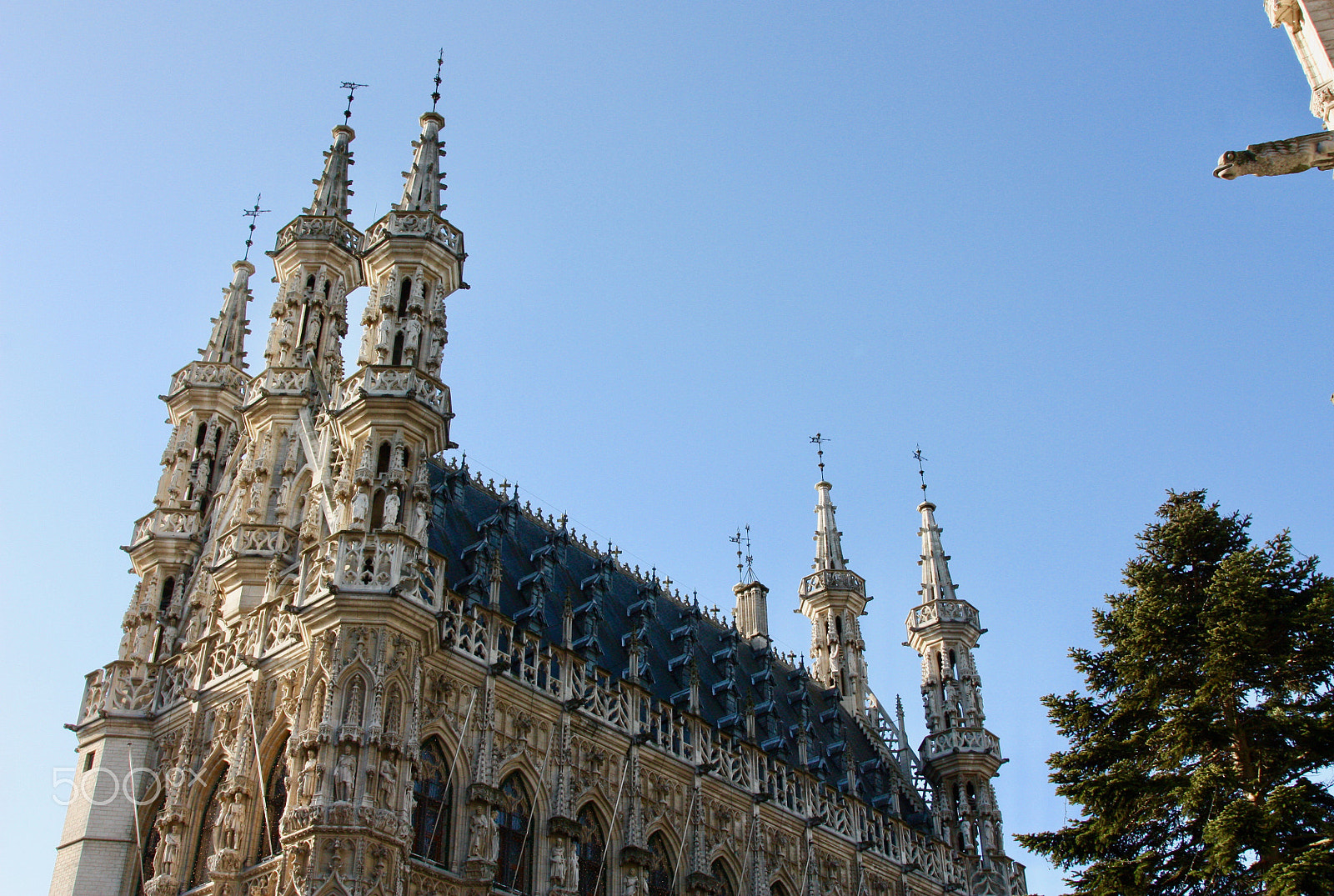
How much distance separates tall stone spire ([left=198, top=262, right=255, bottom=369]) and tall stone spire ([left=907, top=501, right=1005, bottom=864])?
2458 cm

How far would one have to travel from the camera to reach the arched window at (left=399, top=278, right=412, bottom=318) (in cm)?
3023

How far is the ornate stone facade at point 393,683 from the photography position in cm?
2505

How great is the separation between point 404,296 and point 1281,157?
20.8 metres

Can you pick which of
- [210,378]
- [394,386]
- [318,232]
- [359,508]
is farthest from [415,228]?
[210,378]

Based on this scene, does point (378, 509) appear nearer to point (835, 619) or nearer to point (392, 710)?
point (392, 710)

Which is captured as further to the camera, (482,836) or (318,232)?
(318,232)

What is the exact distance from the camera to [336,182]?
37125 millimetres

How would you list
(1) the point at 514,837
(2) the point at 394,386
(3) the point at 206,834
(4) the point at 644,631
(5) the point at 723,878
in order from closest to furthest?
(3) the point at 206,834
(1) the point at 514,837
(2) the point at 394,386
(5) the point at 723,878
(4) the point at 644,631

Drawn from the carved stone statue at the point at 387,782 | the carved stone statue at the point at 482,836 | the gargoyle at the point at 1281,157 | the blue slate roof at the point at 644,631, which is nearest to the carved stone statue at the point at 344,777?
the carved stone statue at the point at 387,782

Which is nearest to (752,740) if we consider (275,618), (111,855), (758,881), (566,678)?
(758,881)

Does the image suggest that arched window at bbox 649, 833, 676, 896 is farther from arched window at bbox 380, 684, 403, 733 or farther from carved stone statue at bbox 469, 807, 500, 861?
arched window at bbox 380, 684, 403, 733

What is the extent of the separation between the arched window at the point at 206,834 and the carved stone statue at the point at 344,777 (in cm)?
422
